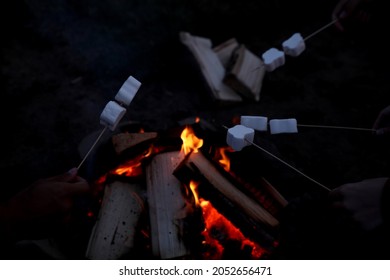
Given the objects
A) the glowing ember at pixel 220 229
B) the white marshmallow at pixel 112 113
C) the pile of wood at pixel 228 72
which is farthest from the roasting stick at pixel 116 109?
the pile of wood at pixel 228 72

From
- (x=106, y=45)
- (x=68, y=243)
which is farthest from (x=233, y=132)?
(x=106, y=45)

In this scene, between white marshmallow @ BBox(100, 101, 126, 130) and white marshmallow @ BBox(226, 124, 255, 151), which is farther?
white marshmallow @ BBox(226, 124, 255, 151)

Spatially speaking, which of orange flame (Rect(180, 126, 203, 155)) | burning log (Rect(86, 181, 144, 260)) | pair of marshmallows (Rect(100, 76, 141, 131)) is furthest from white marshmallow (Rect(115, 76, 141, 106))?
burning log (Rect(86, 181, 144, 260))

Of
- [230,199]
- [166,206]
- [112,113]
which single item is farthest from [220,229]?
[112,113]

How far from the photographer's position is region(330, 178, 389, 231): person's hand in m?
2.25

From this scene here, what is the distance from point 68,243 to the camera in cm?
288

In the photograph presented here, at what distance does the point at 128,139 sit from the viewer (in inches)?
127

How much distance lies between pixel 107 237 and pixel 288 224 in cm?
157

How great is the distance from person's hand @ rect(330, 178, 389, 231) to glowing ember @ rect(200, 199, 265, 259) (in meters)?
0.93

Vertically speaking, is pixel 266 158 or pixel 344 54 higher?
pixel 266 158

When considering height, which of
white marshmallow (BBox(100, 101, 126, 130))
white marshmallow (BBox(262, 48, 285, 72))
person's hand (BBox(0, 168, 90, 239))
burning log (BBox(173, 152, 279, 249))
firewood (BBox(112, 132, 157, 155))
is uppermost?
white marshmallow (BBox(100, 101, 126, 130))

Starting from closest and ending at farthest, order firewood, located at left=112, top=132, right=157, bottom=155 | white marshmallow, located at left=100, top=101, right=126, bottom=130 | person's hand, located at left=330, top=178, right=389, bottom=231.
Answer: person's hand, located at left=330, top=178, right=389, bottom=231 < white marshmallow, located at left=100, top=101, right=126, bottom=130 < firewood, located at left=112, top=132, right=157, bottom=155

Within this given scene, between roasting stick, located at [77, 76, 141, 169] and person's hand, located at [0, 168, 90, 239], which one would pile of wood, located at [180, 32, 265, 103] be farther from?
person's hand, located at [0, 168, 90, 239]

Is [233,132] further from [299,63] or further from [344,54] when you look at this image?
[344,54]
